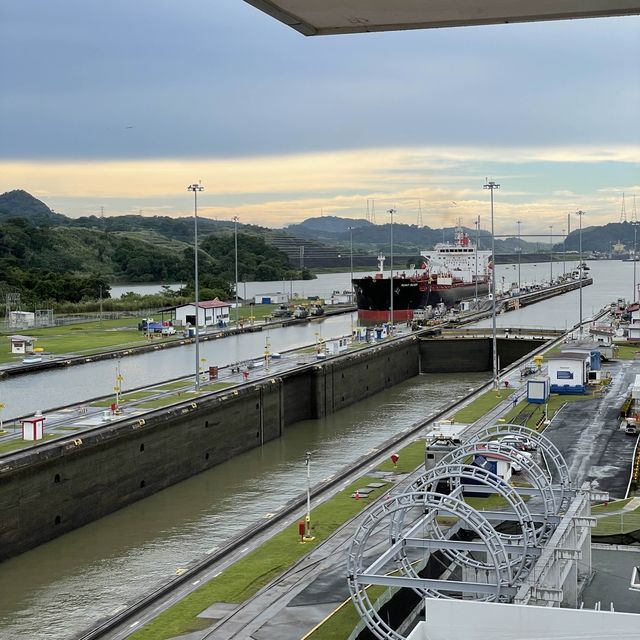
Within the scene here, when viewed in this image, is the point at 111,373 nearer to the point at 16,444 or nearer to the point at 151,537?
the point at 16,444

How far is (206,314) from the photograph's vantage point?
3846 inches

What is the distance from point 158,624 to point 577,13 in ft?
62.3

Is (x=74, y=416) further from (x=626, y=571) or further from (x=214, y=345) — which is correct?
(x=214, y=345)

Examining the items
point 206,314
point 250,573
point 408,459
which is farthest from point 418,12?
point 206,314

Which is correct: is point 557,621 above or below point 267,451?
above

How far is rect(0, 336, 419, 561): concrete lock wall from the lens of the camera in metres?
30.8

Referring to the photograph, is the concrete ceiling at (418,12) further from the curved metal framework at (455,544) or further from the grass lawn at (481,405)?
the grass lawn at (481,405)

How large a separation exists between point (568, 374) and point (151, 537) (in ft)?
84.9

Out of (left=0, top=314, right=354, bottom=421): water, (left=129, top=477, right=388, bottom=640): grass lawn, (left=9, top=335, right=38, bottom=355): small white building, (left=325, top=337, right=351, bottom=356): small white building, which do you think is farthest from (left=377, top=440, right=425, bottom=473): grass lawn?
(left=9, top=335, right=38, bottom=355): small white building

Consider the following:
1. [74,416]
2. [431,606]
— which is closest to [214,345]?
[74,416]

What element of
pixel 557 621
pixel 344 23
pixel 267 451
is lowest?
pixel 267 451

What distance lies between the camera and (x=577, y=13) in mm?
5156

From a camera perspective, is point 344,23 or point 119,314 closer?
point 344,23

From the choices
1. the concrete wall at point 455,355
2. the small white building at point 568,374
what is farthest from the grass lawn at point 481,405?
the concrete wall at point 455,355
